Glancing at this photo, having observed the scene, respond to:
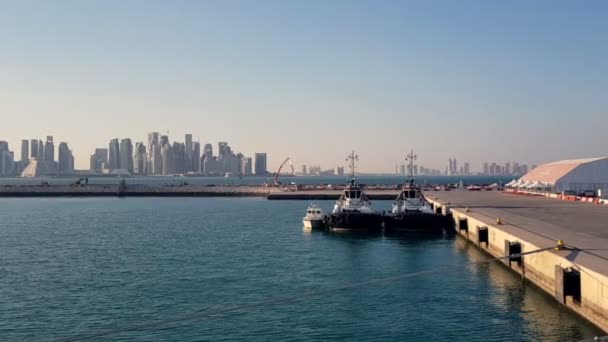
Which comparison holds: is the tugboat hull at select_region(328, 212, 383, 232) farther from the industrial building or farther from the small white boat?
the industrial building

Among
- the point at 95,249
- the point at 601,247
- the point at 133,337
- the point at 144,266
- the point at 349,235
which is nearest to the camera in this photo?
the point at 133,337

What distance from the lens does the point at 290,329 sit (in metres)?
27.1

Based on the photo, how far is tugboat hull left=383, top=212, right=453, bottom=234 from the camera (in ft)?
214

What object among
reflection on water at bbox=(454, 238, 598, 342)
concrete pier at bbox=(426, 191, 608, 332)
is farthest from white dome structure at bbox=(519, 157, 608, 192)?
reflection on water at bbox=(454, 238, 598, 342)

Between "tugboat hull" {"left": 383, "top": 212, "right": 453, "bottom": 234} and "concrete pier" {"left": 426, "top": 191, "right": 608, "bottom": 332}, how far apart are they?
1791 millimetres

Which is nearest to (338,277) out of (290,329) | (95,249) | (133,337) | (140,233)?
(290,329)

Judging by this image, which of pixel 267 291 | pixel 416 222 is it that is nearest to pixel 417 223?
pixel 416 222

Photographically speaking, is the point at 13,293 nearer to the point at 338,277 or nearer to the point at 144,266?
the point at 144,266

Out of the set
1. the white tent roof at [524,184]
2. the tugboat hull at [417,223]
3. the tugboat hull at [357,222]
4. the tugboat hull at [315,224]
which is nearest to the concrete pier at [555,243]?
the tugboat hull at [417,223]

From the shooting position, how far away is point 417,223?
214 feet

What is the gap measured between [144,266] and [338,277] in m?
13.7

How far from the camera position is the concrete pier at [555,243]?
2634cm

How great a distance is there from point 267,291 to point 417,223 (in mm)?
33540

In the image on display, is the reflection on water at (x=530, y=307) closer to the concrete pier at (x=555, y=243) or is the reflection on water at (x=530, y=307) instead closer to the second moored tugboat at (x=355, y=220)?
the concrete pier at (x=555, y=243)
